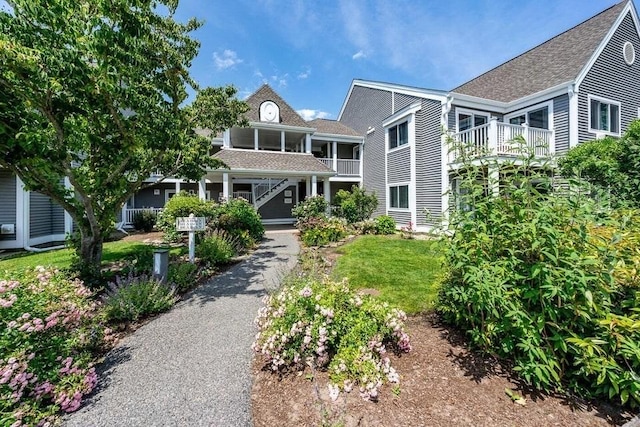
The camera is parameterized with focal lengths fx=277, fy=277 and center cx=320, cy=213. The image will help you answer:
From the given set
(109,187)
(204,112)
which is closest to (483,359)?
(109,187)

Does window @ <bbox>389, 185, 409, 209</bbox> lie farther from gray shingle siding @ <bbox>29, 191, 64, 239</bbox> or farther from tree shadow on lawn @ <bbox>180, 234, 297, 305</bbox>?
gray shingle siding @ <bbox>29, 191, 64, 239</bbox>

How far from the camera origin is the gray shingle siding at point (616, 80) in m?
11.8

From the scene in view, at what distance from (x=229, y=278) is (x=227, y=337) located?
9.74 feet

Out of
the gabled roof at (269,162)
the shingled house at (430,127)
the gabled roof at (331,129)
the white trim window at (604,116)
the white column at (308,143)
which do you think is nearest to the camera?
the shingled house at (430,127)

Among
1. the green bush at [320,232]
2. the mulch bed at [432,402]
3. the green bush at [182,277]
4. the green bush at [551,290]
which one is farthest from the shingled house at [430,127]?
the green bush at [182,277]

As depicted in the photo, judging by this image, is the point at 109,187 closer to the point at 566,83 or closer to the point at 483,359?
the point at 483,359

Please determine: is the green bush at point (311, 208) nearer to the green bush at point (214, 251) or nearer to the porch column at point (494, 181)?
the green bush at point (214, 251)

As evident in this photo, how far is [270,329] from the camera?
3375mm

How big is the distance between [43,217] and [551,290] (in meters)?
16.9

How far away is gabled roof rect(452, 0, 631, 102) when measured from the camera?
40.6ft

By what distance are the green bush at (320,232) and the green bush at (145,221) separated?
9116mm

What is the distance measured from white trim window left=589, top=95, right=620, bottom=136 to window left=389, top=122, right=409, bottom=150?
7.67m

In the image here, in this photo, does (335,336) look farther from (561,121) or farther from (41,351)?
(561,121)

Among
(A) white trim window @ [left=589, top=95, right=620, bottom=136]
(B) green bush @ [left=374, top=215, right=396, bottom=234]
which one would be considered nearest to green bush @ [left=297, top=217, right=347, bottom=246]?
(B) green bush @ [left=374, top=215, right=396, bottom=234]
